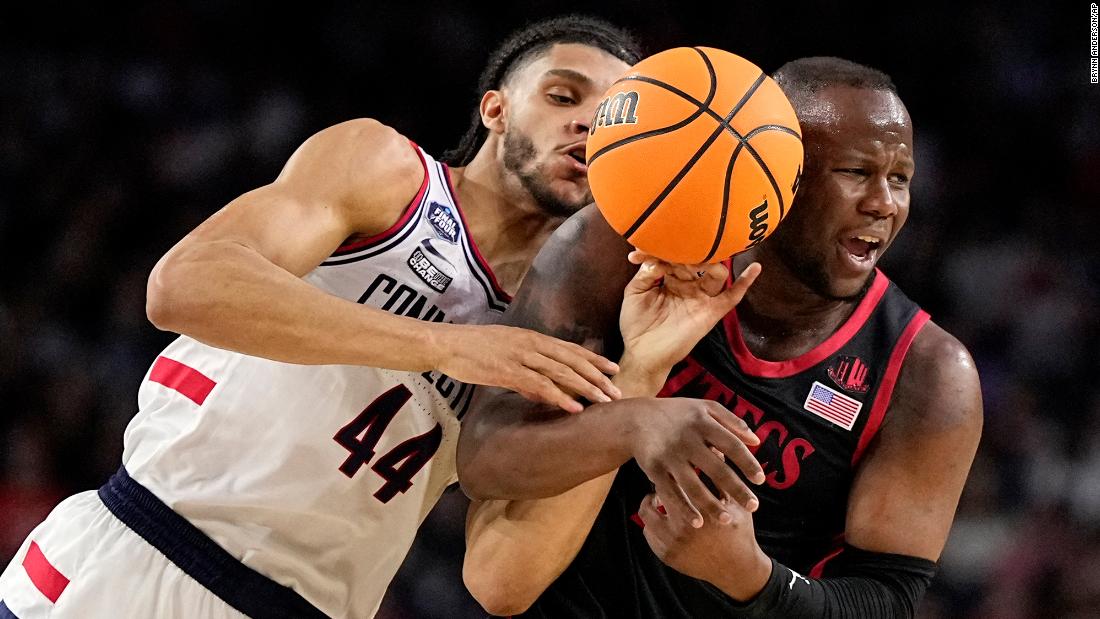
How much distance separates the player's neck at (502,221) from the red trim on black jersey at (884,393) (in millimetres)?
1084

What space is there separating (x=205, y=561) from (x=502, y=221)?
1289 millimetres

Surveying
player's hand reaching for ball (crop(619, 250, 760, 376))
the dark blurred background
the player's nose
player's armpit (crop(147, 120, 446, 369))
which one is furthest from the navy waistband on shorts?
the dark blurred background

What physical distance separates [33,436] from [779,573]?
5188 millimetres

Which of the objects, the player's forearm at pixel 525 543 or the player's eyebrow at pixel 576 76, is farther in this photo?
the player's eyebrow at pixel 576 76

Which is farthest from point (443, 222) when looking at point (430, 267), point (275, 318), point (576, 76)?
point (275, 318)

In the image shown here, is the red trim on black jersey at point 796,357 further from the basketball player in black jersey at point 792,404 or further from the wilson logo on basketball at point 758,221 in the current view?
the wilson logo on basketball at point 758,221

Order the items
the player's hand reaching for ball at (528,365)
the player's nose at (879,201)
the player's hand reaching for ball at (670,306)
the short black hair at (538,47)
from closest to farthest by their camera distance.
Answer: the player's hand reaching for ball at (528,365)
the player's hand reaching for ball at (670,306)
the player's nose at (879,201)
the short black hair at (538,47)

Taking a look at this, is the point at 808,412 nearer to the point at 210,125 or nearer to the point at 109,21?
the point at 210,125

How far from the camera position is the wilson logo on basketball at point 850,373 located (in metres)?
3.08

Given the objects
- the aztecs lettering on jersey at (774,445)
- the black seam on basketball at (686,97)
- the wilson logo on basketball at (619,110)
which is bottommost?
the aztecs lettering on jersey at (774,445)

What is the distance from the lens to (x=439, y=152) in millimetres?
7449

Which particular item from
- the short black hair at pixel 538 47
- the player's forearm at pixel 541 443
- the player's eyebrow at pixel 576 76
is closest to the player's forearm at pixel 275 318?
the player's forearm at pixel 541 443

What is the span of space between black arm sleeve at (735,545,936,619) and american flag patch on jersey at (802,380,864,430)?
1.05ft

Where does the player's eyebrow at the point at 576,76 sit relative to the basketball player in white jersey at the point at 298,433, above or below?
above
